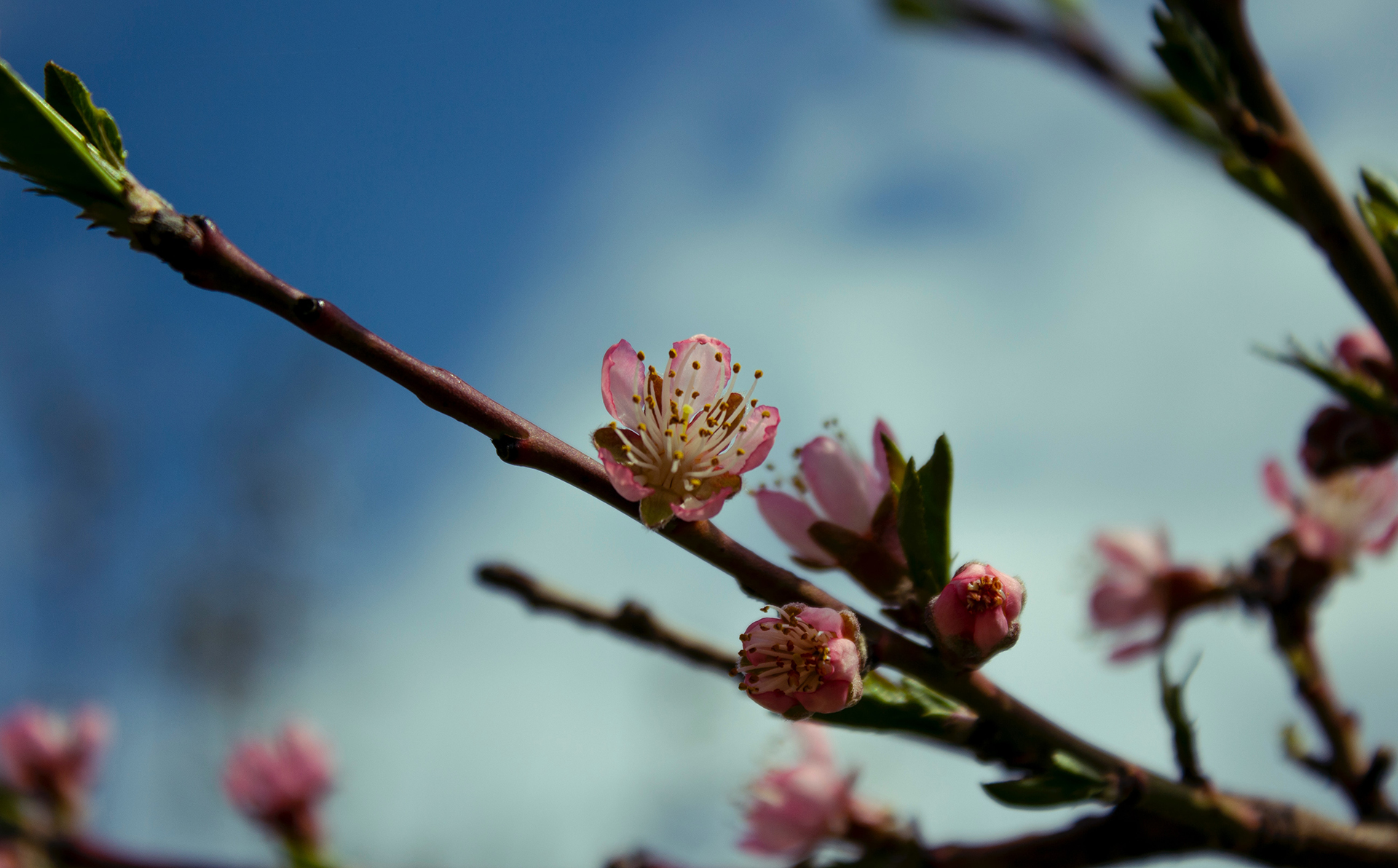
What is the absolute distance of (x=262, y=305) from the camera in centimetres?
73

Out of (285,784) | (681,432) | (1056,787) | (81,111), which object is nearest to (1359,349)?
(1056,787)

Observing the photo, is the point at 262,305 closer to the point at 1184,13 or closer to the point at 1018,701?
the point at 1018,701

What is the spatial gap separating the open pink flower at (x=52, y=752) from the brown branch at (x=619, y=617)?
6.76 ft

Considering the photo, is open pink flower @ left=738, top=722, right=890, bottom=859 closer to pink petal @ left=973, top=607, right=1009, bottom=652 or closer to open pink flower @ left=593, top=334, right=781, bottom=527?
open pink flower @ left=593, top=334, right=781, bottom=527

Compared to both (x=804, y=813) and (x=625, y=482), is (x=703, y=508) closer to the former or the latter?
(x=625, y=482)

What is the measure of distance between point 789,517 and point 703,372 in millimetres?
194

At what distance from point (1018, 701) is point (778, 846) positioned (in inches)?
30.1

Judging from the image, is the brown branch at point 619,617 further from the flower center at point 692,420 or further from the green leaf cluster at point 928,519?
the green leaf cluster at point 928,519

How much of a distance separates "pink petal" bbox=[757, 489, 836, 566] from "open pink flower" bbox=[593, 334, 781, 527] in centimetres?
6

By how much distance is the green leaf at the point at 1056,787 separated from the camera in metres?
0.86

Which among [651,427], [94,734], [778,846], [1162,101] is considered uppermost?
[1162,101]

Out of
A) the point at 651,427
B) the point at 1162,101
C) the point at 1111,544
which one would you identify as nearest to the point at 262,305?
the point at 651,427

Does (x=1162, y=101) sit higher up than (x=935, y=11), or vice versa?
(x=935, y=11)

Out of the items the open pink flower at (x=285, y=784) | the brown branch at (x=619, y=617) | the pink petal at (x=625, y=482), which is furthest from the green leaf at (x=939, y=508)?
the open pink flower at (x=285, y=784)
